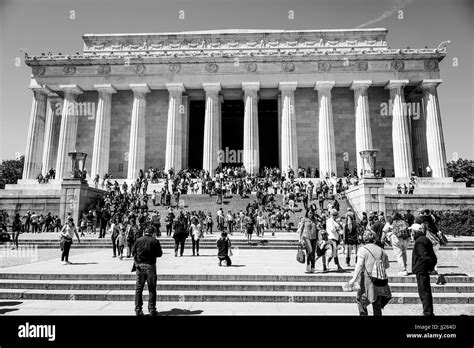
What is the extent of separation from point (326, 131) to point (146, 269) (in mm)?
35244

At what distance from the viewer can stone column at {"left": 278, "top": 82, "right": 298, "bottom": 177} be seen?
38.9 m

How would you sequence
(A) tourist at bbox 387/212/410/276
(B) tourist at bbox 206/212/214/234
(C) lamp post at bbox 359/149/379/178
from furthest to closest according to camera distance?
(C) lamp post at bbox 359/149/379/178
(B) tourist at bbox 206/212/214/234
(A) tourist at bbox 387/212/410/276

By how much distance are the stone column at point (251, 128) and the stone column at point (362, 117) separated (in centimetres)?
1177

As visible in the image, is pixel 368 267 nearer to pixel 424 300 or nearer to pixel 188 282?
pixel 424 300

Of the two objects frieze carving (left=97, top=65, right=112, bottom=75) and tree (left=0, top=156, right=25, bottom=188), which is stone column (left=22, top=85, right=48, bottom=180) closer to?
frieze carving (left=97, top=65, right=112, bottom=75)

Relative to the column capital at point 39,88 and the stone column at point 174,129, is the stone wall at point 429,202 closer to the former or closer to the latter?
the stone column at point 174,129

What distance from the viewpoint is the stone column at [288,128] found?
128 feet

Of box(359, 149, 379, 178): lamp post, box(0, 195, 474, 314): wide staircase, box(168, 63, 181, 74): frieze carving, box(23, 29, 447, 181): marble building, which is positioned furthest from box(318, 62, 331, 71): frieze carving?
box(0, 195, 474, 314): wide staircase

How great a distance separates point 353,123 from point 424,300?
129 ft

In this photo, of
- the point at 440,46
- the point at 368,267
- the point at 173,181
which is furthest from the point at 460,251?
the point at 440,46

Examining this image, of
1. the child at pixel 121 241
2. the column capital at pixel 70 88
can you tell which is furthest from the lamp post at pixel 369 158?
the column capital at pixel 70 88

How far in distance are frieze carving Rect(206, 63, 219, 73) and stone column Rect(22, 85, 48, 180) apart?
64.8ft
